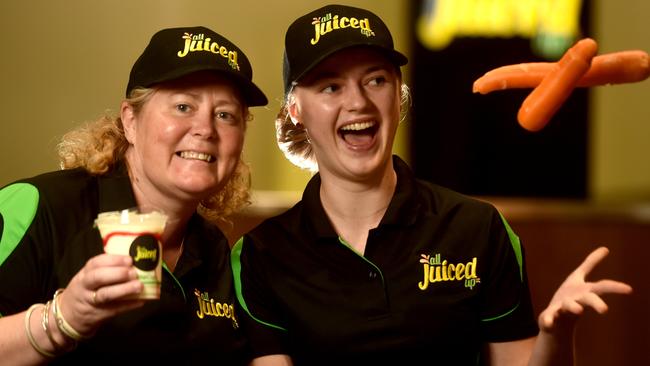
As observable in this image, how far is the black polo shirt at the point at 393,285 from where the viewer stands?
2.24 meters

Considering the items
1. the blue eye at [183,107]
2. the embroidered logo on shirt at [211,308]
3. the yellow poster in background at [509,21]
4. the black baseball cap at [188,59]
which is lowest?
the embroidered logo on shirt at [211,308]

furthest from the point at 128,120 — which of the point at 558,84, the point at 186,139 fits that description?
the point at 558,84

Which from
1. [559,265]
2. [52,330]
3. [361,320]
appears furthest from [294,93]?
[559,265]

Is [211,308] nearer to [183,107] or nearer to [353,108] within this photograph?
[183,107]

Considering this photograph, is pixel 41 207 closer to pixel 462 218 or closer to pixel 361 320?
pixel 361 320

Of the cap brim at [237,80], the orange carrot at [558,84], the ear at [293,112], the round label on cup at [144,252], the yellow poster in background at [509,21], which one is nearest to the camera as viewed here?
the round label on cup at [144,252]

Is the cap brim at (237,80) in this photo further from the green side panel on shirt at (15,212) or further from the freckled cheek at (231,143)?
the green side panel on shirt at (15,212)

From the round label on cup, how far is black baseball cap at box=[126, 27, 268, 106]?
1.56 feet

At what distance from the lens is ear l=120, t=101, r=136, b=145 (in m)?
2.31

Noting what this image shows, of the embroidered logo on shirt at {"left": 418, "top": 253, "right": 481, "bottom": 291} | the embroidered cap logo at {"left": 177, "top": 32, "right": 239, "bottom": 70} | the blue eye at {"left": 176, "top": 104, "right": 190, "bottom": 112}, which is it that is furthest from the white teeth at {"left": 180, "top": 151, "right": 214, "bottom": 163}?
the embroidered logo on shirt at {"left": 418, "top": 253, "right": 481, "bottom": 291}

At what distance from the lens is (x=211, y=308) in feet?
7.45

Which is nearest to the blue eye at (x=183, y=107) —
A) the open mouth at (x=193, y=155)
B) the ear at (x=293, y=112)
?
the open mouth at (x=193, y=155)

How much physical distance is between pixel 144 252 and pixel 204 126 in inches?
18.4

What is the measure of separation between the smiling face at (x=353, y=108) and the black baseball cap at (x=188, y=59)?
0.16 metres
